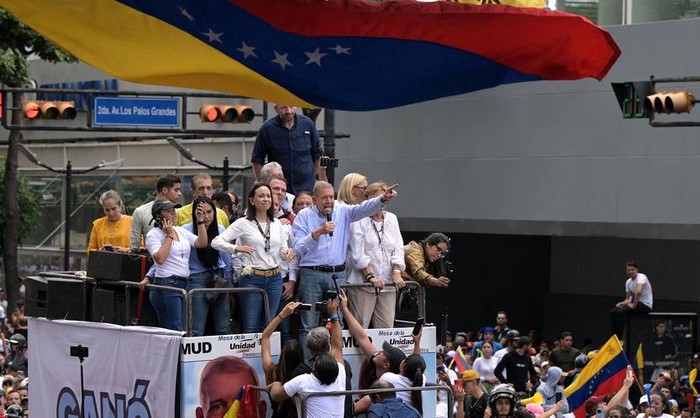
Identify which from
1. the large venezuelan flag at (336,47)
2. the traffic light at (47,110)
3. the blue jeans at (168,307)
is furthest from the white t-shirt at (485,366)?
the large venezuelan flag at (336,47)

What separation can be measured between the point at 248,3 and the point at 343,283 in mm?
2736

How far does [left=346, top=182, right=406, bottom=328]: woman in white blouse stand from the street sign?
16455 mm

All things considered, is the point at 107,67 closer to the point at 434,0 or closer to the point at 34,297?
the point at 434,0

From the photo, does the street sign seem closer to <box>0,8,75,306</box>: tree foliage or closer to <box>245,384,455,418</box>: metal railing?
<box>0,8,75,306</box>: tree foliage

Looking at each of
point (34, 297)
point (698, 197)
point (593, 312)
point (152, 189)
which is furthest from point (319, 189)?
point (152, 189)

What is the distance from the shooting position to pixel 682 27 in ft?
85.9

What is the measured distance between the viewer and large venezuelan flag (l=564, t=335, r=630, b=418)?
62.2 feet

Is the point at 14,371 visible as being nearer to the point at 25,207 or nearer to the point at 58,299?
the point at 58,299

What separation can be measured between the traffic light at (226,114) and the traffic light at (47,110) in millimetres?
2619

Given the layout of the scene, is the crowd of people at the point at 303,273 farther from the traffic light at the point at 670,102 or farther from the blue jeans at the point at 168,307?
the traffic light at the point at 670,102

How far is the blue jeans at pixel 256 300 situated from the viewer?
11016mm

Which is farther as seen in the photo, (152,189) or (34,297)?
(152,189)

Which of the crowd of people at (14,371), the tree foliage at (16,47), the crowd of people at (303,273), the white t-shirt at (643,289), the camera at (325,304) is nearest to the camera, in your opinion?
the crowd of people at (303,273)

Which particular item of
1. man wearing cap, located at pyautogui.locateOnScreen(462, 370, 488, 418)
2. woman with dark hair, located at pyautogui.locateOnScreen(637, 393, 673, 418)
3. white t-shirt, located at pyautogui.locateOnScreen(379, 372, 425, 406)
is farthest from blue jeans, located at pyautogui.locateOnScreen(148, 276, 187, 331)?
woman with dark hair, located at pyautogui.locateOnScreen(637, 393, 673, 418)
